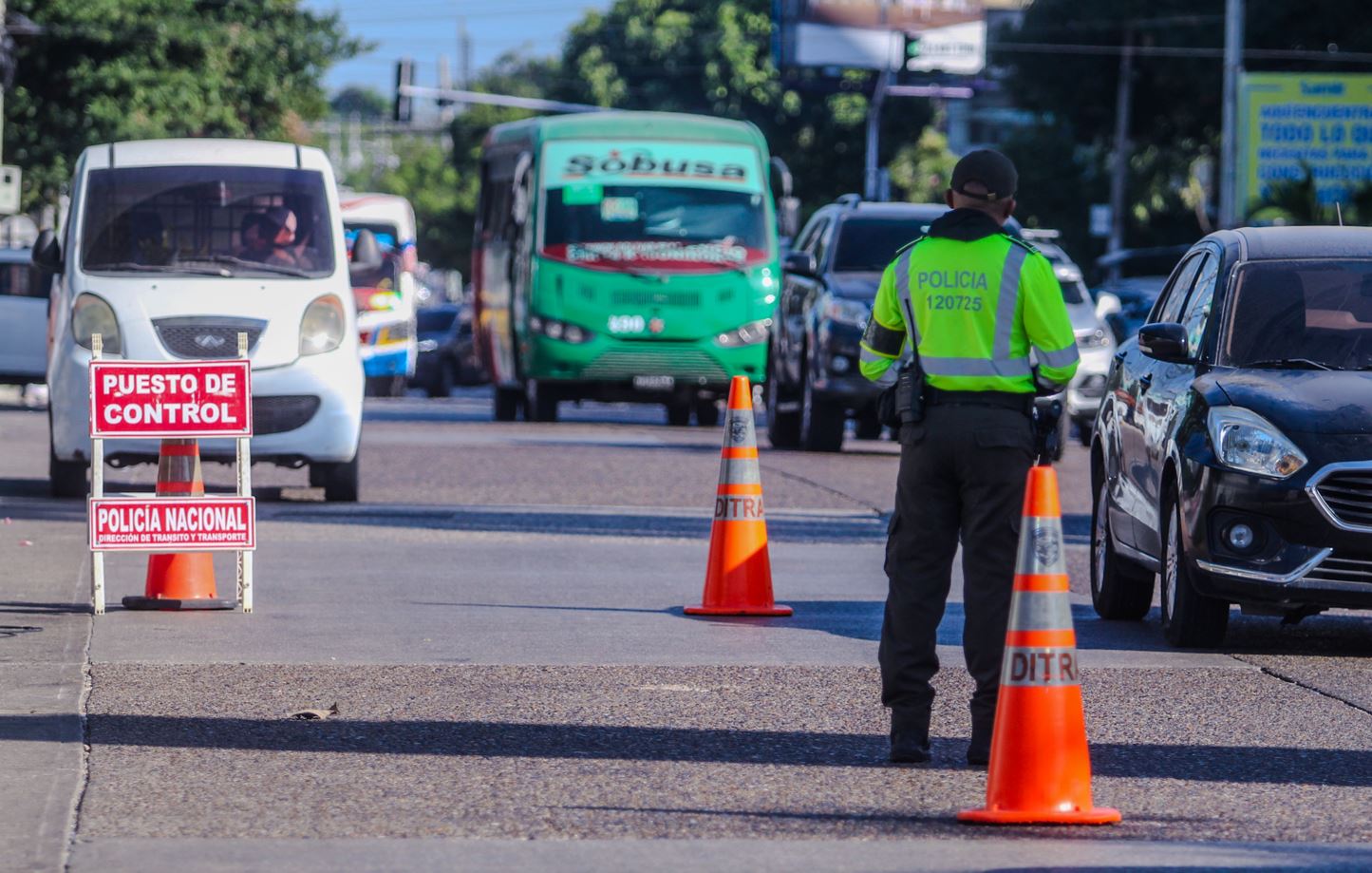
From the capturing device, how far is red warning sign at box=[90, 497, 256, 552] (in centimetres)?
1022

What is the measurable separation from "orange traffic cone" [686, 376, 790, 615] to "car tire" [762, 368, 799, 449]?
40.2 ft

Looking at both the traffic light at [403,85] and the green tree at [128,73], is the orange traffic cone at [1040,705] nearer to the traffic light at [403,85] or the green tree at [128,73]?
the green tree at [128,73]

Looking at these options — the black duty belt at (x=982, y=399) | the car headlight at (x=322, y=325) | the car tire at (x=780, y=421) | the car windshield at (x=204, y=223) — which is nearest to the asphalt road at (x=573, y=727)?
the black duty belt at (x=982, y=399)

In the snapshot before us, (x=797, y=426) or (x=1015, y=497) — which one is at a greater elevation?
(x=1015, y=497)

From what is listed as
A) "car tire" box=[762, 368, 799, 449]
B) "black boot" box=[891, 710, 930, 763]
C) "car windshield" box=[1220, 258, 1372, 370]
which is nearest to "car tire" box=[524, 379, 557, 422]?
"car tire" box=[762, 368, 799, 449]

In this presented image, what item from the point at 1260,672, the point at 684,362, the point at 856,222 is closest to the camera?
the point at 1260,672

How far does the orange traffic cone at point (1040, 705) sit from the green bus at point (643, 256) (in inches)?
752

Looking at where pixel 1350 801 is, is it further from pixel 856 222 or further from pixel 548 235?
pixel 548 235

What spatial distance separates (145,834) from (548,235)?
65.8 feet

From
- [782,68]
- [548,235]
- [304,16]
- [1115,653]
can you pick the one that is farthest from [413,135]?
[1115,653]

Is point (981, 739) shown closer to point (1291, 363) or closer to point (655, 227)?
point (1291, 363)

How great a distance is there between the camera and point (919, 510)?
7254 mm

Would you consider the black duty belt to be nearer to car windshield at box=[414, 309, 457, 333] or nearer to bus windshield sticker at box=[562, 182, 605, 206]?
bus windshield sticker at box=[562, 182, 605, 206]

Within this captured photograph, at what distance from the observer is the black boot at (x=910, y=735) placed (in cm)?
717
